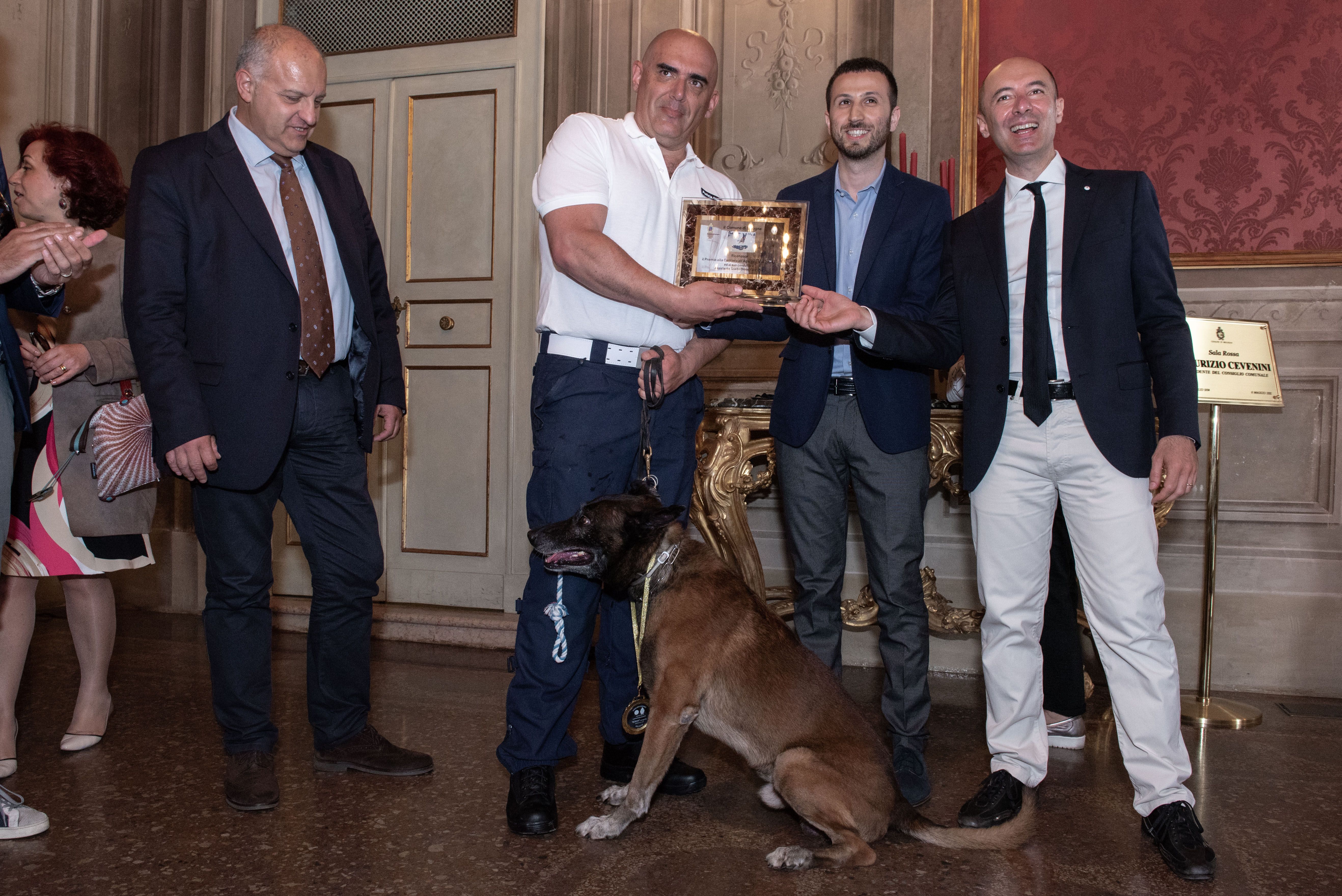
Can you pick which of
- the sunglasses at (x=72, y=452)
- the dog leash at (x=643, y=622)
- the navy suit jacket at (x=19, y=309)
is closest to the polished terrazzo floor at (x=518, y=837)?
the dog leash at (x=643, y=622)

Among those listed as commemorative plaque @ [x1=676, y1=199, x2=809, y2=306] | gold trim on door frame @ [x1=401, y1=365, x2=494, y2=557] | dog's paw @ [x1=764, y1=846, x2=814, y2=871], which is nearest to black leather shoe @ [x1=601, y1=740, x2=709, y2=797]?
dog's paw @ [x1=764, y1=846, x2=814, y2=871]

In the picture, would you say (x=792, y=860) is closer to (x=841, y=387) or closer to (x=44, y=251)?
(x=841, y=387)

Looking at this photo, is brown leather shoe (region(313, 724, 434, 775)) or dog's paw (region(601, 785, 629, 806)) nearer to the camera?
dog's paw (region(601, 785, 629, 806))

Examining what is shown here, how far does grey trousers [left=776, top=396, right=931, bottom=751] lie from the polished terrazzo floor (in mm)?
342

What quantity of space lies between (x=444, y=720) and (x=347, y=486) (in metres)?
1.02

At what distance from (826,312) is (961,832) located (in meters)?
1.24

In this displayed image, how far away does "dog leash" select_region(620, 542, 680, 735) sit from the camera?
2322 mm

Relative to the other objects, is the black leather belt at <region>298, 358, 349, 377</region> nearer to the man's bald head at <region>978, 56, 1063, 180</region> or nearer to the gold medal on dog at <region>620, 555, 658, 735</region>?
the gold medal on dog at <region>620, 555, 658, 735</region>

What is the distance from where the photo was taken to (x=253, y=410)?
8.11 ft

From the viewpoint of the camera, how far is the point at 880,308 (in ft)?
8.73

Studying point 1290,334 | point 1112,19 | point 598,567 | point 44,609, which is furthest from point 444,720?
point 1112,19

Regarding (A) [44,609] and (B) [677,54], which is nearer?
(B) [677,54]

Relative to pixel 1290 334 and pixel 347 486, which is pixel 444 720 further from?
pixel 1290 334

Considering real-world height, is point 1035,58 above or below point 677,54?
above
